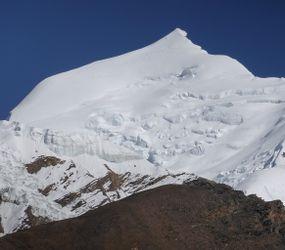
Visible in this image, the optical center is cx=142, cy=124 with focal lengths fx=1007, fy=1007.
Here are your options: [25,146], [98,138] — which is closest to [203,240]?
[25,146]

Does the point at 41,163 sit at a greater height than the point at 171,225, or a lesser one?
lesser

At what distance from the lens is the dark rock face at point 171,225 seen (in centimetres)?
9669

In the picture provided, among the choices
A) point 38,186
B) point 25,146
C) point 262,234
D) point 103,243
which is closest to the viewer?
point 103,243

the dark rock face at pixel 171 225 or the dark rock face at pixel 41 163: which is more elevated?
the dark rock face at pixel 171 225

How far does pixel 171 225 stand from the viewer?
337 feet

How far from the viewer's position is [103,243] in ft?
316

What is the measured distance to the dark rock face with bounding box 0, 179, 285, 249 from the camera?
96.7 metres

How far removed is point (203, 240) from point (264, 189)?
7747 cm

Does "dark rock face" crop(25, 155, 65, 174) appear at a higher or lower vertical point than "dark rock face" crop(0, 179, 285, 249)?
lower

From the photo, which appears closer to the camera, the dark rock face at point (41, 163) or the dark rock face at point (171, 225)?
the dark rock face at point (171, 225)

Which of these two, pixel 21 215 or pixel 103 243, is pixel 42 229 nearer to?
pixel 103 243

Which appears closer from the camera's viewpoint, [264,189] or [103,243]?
[103,243]

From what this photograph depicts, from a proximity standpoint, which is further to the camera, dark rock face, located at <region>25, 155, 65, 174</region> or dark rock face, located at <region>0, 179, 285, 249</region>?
dark rock face, located at <region>25, 155, 65, 174</region>

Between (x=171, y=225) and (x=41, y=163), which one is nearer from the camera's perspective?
(x=171, y=225)
